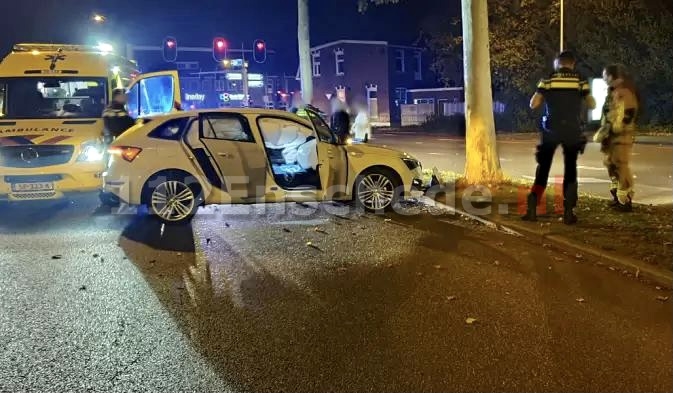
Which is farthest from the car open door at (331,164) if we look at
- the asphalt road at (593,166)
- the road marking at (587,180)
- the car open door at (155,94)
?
the car open door at (155,94)

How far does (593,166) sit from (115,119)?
38.2 ft

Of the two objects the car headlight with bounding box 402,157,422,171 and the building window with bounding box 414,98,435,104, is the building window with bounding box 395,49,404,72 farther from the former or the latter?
the car headlight with bounding box 402,157,422,171

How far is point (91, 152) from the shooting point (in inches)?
411

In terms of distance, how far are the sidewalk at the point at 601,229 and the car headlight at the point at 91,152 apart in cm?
566

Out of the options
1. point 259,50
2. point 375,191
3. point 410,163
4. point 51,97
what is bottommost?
point 375,191

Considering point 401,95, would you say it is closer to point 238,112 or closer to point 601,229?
point 238,112

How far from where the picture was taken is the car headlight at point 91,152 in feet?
33.9

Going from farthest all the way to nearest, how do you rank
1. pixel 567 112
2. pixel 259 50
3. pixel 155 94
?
pixel 259 50
pixel 155 94
pixel 567 112

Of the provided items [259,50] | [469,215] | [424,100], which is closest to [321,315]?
[469,215]

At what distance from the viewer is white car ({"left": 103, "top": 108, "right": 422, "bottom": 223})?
8.85 meters

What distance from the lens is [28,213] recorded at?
10430 mm

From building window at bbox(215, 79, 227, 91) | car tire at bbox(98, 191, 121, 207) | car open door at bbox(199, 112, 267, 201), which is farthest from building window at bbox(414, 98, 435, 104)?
car tire at bbox(98, 191, 121, 207)

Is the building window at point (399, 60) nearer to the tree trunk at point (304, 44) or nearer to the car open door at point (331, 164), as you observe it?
the tree trunk at point (304, 44)

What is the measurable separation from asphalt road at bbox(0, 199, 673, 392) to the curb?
13cm
